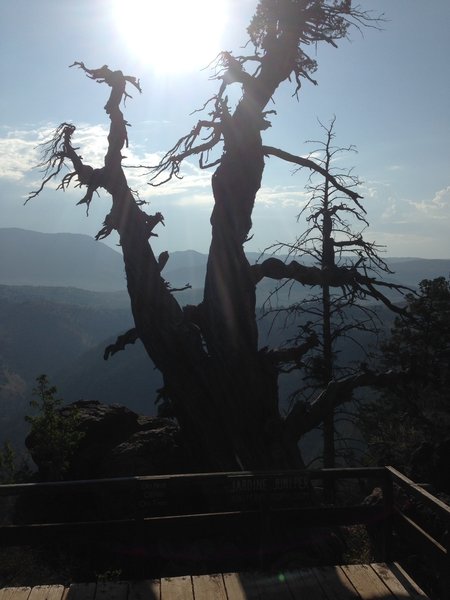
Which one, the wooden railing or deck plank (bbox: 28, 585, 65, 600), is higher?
the wooden railing

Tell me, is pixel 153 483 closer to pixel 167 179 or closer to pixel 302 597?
pixel 302 597

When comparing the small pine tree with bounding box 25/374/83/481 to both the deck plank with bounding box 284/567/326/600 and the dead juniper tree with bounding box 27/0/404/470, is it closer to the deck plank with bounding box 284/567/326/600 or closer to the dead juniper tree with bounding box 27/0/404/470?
the dead juniper tree with bounding box 27/0/404/470

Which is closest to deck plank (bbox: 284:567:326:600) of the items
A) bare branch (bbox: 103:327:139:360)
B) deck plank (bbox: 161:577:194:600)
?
deck plank (bbox: 161:577:194:600)

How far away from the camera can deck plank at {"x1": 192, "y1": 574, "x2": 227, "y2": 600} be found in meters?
5.37

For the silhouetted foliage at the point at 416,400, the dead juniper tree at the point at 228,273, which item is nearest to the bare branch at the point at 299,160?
the dead juniper tree at the point at 228,273

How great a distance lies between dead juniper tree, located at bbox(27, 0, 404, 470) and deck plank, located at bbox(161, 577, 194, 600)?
5.18 m

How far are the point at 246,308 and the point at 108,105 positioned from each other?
5802mm

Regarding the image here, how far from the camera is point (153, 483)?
19.2 feet

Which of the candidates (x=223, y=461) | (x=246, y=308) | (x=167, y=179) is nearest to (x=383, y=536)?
(x=223, y=461)

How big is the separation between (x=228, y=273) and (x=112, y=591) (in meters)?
7.43

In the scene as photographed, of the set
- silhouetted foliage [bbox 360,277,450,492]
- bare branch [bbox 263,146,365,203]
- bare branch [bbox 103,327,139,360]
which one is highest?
bare branch [bbox 263,146,365,203]

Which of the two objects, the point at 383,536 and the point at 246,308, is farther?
the point at 246,308

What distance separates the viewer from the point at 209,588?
5.52 metres

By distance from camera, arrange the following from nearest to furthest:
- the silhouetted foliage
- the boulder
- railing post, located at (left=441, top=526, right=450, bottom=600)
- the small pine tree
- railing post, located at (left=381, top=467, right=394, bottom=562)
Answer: railing post, located at (left=441, top=526, right=450, bottom=600)
railing post, located at (left=381, top=467, right=394, bottom=562)
the small pine tree
the boulder
the silhouetted foliage
